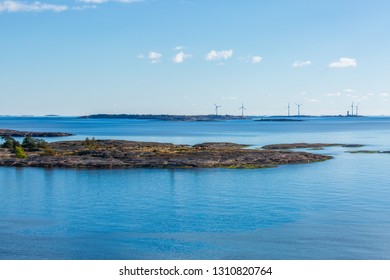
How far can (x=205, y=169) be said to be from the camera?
74.6 meters

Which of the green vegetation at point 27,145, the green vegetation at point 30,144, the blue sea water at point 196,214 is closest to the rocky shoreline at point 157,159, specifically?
the blue sea water at point 196,214

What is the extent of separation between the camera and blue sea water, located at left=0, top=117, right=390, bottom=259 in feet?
113

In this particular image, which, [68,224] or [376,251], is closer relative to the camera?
[376,251]

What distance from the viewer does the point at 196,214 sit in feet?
147

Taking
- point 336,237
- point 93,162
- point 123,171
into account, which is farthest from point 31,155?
point 336,237

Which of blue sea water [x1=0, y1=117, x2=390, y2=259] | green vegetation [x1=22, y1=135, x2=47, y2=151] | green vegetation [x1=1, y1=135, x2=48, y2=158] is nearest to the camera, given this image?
blue sea water [x1=0, y1=117, x2=390, y2=259]

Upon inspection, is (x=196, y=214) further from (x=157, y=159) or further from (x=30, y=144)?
(x=30, y=144)

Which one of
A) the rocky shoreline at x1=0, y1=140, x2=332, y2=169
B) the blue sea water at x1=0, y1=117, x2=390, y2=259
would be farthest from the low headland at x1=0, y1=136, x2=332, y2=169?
the blue sea water at x1=0, y1=117, x2=390, y2=259

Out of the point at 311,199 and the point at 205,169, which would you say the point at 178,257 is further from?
the point at 205,169

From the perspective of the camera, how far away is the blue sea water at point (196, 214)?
113 ft

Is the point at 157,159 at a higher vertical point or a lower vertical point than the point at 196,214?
higher

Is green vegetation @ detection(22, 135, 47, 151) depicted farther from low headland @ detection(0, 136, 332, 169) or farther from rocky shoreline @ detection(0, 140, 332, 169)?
rocky shoreline @ detection(0, 140, 332, 169)

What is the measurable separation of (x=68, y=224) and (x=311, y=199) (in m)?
22.8

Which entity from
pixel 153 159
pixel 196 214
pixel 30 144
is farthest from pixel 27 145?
pixel 196 214
